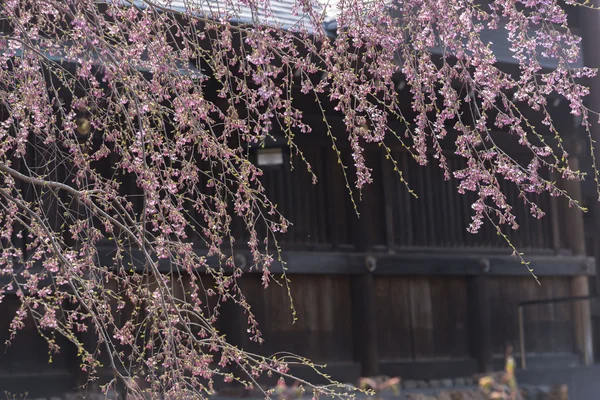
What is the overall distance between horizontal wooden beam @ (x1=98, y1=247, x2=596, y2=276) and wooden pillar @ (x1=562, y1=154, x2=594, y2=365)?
0.15 metres

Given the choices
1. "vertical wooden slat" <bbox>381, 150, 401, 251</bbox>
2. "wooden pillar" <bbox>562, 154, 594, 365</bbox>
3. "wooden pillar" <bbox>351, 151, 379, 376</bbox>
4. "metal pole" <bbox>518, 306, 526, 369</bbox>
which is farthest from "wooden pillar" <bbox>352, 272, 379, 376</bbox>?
"wooden pillar" <bbox>562, 154, 594, 365</bbox>

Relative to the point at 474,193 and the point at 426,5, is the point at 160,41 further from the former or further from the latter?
the point at 474,193

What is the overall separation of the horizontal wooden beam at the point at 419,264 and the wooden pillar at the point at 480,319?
0.13 metres

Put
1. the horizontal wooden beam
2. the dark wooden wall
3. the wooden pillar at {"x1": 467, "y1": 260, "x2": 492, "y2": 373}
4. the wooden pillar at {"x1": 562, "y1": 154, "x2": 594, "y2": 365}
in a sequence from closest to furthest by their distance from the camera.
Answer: the horizontal wooden beam < the dark wooden wall < the wooden pillar at {"x1": 467, "y1": 260, "x2": 492, "y2": 373} < the wooden pillar at {"x1": 562, "y1": 154, "x2": 594, "y2": 365}

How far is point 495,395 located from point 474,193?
753 cm

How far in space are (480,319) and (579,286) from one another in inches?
55.5

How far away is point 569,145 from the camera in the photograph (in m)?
9.28

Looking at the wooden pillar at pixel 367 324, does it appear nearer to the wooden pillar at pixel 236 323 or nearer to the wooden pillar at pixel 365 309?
the wooden pillar at pixel 365 309

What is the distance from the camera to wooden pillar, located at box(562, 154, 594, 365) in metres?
9.57

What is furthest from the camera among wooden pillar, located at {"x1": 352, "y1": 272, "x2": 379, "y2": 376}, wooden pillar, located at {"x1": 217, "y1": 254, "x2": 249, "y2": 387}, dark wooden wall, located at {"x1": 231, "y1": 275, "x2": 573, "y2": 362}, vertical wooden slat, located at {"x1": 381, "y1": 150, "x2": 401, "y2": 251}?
vertical wooden slat, located at {"x1": 381, "y1": 150, "x2": 401, "y2": 251}

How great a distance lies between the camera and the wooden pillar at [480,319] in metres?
8.86

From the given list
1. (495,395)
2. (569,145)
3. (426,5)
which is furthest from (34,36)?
(569,145)

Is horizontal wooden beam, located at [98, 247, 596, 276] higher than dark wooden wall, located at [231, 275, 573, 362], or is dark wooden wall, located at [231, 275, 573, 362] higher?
horizontal wooden beam, located at [98, 247, 596, 276]

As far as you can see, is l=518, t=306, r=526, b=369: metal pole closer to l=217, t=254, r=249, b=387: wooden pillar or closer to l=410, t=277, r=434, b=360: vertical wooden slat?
l=410, t=277, r=434, b=360: vertical wooden slat
